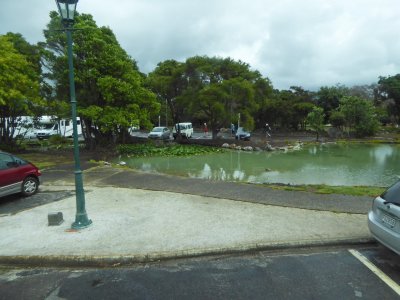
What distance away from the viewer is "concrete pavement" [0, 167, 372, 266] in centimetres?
545

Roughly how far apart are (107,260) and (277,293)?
2.70 metres

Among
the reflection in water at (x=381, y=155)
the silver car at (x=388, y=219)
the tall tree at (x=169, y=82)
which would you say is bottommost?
the reflection in water at (x=381, y=155)

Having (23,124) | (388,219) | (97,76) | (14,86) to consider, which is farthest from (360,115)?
(388,219)

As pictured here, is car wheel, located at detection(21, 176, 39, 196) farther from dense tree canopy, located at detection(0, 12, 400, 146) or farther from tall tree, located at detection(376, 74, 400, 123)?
tall tree, located at detection(376, 74, 400, 123)

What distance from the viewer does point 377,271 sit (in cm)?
478

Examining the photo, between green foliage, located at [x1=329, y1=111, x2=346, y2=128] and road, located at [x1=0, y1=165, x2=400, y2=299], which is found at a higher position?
green foliage, located at [x1=329, y1=111, x2=346, y2=128]

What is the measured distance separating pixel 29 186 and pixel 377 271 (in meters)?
9.27

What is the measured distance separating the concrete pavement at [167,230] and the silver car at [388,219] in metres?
0.81

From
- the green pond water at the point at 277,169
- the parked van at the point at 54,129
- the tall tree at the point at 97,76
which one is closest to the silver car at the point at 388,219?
the green pond water at the point at 277,169

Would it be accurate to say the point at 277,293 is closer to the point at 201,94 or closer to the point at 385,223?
the point at 385,223

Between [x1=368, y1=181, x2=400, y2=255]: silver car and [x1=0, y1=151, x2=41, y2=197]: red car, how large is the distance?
28.9ft

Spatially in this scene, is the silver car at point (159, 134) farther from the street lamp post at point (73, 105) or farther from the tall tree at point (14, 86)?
the street lamp post at point (73, 105)

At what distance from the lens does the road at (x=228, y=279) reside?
13.8 ft

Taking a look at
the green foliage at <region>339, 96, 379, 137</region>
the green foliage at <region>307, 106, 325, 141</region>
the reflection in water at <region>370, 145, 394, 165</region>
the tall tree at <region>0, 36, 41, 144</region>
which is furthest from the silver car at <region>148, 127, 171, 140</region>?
the green foliage at <region>339, 96, 379, 137</region>
